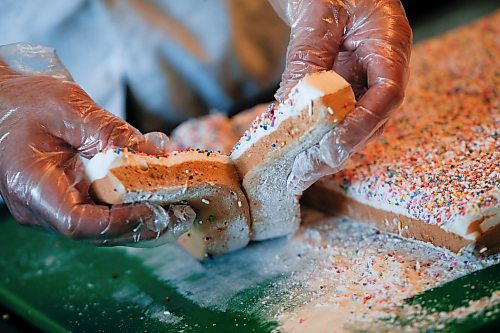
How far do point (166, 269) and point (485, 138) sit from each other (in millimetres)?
1041

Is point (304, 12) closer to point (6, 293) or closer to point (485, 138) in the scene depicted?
point (485, 138)

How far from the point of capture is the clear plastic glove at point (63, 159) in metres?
1.52

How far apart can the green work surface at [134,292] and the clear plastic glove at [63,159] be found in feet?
0.79

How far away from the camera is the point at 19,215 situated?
1.69 meters

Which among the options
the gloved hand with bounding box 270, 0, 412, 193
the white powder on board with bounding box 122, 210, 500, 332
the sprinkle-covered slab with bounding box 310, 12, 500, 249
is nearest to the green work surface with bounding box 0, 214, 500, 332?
the white powder on board with bounding box 122, 210, 500, 332

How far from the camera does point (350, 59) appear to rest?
1821mm

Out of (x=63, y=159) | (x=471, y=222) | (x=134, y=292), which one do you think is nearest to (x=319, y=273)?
(x=471, y=222)

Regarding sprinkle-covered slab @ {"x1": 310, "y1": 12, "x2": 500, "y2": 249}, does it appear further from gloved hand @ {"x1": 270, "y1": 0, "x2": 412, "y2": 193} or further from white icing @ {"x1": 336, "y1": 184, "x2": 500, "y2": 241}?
gloved hand @ {"x1": 270, "y1": 0, "x2": 412, "y2": 193}

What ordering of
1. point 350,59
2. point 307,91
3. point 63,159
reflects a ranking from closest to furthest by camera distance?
point 307,91, point 63,159, point 350,59

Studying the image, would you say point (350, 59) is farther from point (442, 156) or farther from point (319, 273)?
point (319, 273)

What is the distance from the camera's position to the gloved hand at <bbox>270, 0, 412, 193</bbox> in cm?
157

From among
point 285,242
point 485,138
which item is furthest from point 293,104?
point 485,138

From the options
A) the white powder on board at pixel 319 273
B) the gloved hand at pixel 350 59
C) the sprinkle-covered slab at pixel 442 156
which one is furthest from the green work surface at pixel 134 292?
the gloved hand at pixel 350 59

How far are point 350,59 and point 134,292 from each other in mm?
919
